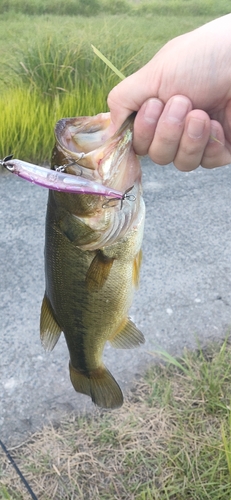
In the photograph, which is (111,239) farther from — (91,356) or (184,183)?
(184,183)

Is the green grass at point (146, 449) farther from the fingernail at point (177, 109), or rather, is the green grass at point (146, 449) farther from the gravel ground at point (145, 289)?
the fingernail at point (177, 109)

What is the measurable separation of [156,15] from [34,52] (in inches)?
84.9

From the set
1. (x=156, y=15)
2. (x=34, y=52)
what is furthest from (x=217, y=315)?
(x=156, y=15)

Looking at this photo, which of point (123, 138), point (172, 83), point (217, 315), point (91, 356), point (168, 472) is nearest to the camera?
point (123, 138)

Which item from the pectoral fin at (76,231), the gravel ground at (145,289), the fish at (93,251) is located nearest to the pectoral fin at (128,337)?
the fish at (93,251)

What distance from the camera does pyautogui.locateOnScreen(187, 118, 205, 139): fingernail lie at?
1.07m

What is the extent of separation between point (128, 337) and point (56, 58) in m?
3.89

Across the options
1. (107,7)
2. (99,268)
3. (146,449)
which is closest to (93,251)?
(99,268)

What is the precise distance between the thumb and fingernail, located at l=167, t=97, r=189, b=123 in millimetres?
60

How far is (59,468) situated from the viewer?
1.90 metres

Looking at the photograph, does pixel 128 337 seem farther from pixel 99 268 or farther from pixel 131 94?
pixel 131 94

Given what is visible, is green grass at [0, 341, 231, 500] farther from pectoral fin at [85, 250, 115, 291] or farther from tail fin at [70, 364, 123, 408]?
pectoral fin at [85, 250, 115, 291]

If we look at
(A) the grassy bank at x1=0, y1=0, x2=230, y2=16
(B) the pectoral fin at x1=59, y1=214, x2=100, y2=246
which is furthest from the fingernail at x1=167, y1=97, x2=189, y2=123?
(A) the grassy bank at x1=0, y1=0, x2=230, y2=16

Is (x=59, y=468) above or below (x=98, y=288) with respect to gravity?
below
